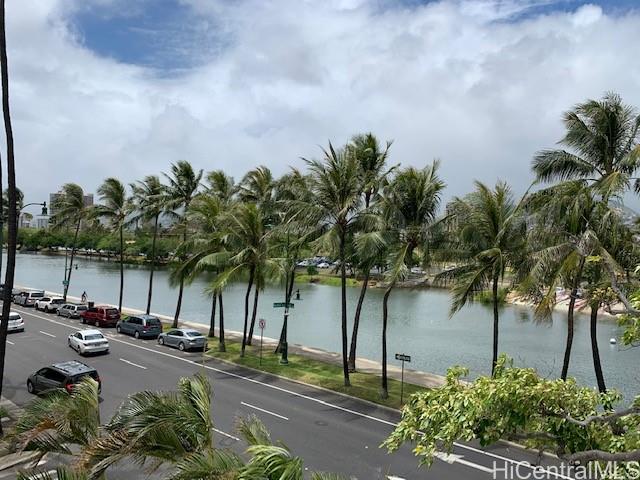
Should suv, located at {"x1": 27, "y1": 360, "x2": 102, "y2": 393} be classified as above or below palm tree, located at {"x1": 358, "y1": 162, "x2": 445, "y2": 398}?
below

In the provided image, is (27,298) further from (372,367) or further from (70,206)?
(372,367)

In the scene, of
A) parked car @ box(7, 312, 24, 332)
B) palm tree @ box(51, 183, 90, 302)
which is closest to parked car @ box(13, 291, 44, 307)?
palm tree @ box(51, 183, 90, 302)

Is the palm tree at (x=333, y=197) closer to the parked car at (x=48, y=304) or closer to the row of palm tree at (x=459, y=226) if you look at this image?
the row of palm tree at (x=459, y=226)

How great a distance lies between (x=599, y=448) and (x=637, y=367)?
34.9 metres

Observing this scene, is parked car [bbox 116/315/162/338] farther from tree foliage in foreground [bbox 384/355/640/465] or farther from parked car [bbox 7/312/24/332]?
tree foliage in foreground [bbox 384/355/640/465]

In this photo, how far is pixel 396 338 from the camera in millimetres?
44125

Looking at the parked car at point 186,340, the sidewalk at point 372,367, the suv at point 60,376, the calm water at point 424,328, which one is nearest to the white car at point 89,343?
the parked car at point 186,340

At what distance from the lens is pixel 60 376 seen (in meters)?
20.5

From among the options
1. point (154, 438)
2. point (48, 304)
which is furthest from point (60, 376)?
point (48, 304)

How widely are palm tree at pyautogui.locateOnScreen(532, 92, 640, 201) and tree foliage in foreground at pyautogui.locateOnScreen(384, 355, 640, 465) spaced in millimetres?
13490

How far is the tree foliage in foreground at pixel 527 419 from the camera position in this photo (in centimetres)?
524

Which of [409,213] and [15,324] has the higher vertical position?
[409,213]

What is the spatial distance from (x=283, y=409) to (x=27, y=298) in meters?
41.4

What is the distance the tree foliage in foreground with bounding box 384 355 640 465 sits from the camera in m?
5.24
